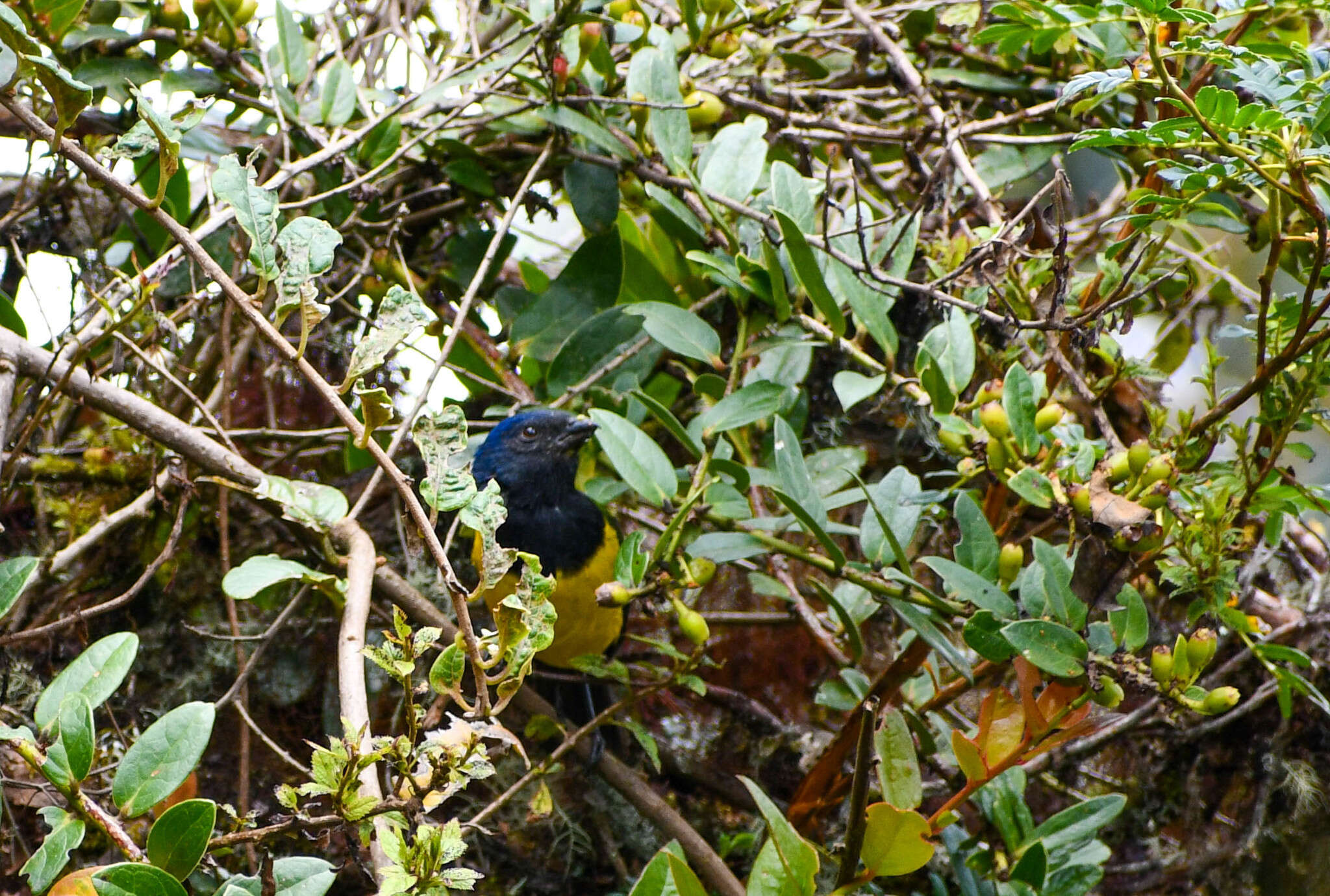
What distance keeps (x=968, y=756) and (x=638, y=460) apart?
671mm

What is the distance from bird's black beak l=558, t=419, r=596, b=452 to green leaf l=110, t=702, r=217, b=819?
112 centimetres

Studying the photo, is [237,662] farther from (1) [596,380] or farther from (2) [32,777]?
(1) [596,380]

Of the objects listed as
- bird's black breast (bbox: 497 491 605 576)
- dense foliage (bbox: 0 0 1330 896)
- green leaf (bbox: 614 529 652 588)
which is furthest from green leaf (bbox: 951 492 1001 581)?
bird's black breast (bbox: 497 491 605 576)

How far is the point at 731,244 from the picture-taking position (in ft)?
6.45

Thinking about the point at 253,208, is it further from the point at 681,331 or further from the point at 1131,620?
the point at 1131,620

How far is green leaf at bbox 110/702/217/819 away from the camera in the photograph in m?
1.17

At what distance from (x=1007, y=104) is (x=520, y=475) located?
1.40 meters

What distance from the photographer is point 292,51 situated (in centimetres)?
217

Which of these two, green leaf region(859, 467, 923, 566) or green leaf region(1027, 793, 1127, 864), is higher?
green leaf region(859, 467, 923, 566)

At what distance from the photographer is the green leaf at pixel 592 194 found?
87.0 inches

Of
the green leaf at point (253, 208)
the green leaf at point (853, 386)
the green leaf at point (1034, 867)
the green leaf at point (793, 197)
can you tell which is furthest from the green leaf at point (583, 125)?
the green leaf at point (1034, 867)

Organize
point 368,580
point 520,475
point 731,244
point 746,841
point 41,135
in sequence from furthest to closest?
point 520,475, point 746,841, point 731,244, point 368,580, point 41,135

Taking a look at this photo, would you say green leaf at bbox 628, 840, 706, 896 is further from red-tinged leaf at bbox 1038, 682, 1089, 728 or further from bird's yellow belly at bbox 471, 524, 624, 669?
bird's yellow belly at bbox 471, 524, 624, 669

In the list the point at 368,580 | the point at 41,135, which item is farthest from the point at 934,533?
the point at 41,135
